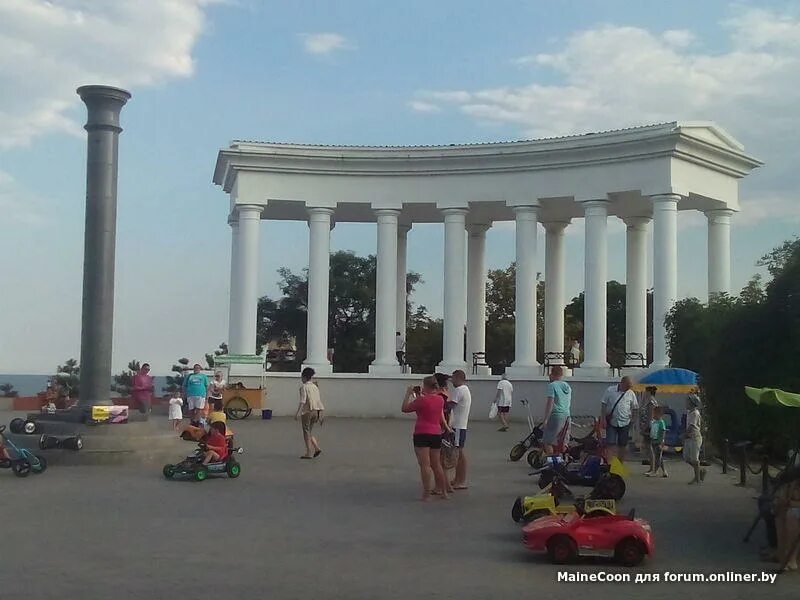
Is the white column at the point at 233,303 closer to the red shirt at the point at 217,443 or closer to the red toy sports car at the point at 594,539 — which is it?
the red shirt at the point at 217,443

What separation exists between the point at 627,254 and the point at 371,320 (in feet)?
70.1

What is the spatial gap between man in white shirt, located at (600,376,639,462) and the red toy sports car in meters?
8.59

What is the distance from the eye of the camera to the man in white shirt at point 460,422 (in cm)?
1805

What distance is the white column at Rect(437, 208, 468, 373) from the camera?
131ft

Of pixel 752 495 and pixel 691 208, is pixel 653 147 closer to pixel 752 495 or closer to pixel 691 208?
pixel 691 208

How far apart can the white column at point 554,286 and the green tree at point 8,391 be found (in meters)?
22.2

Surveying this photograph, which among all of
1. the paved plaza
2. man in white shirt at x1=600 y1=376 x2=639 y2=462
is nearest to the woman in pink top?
the paved plaza

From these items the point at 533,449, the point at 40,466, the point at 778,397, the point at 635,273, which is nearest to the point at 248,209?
the point at 635,273

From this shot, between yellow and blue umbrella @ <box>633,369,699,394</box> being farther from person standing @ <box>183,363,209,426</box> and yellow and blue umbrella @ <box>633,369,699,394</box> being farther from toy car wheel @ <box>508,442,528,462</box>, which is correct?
person standing @ <box>183,363,209,426</box>

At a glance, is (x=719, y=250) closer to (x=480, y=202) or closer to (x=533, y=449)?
(x=480, y=202)

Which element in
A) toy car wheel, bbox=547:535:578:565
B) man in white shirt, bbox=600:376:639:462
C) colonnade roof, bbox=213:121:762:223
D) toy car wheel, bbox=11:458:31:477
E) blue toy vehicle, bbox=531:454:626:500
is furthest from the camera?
colonnade roof, bbox=213:121:762:223

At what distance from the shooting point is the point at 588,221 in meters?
38.6

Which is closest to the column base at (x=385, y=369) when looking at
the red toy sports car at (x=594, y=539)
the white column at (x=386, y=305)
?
the white column at (x=386, y=305)

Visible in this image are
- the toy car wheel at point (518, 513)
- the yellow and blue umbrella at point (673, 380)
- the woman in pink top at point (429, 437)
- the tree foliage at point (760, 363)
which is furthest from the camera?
the yellow and blue umbrella at point (673, 380)
